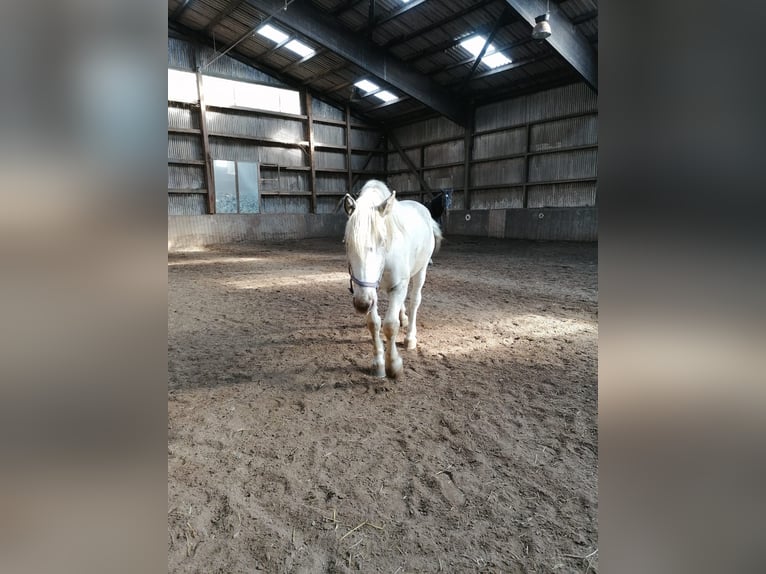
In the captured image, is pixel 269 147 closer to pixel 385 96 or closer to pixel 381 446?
pixel 385 96

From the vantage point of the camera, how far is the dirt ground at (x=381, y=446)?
156 cm

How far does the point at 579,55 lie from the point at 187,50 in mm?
12919

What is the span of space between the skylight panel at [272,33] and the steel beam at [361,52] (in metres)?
2.31

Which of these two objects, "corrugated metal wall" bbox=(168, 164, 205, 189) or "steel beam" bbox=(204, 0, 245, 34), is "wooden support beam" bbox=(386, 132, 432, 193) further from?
"corrugated metal wall" bbox=(168, 164, 205, 189)

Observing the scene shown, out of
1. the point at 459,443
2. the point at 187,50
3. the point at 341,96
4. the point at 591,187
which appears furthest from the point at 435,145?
the point at 459,443

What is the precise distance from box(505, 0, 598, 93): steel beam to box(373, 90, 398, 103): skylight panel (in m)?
7.82

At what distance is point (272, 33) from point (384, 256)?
46.4ft

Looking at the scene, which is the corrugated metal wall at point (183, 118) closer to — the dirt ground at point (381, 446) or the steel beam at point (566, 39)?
the steel beam at point (566, 39)

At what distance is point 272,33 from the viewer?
13.4 m

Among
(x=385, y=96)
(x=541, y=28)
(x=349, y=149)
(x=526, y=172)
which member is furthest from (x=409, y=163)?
(x=541, y=28)

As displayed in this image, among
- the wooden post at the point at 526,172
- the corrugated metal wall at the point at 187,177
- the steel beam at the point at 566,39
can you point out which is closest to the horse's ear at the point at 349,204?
the steel beam at the point at 566,39

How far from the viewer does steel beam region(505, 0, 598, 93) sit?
29.0 ft

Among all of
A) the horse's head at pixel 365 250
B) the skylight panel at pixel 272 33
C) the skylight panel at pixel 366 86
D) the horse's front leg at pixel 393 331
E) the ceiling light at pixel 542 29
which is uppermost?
the skylight panel at pixel 272 33
